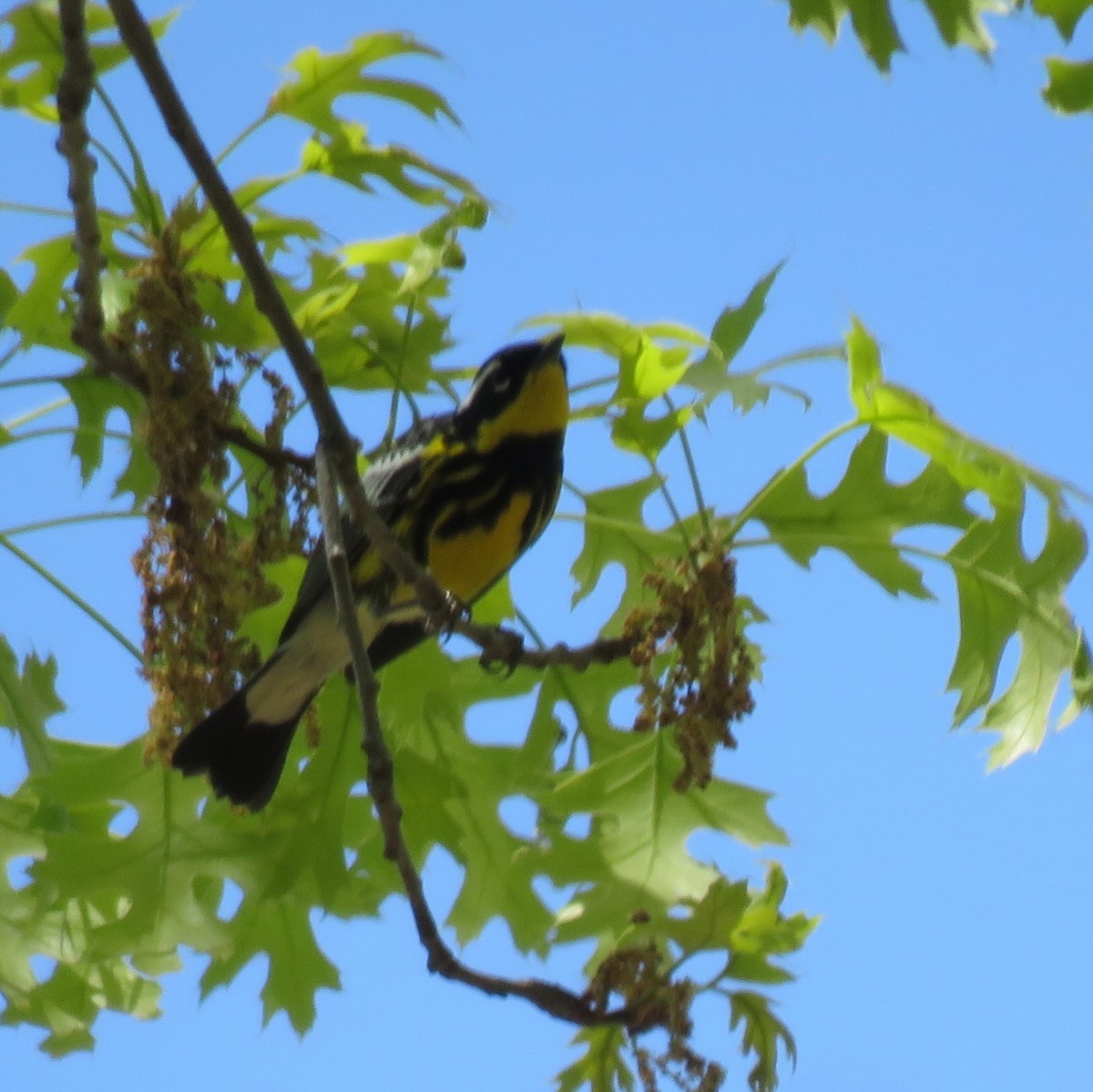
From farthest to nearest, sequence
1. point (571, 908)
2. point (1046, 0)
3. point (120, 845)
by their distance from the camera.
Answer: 1. point (120, 845)
2. point (571, 908)
3. point (1046, 0)

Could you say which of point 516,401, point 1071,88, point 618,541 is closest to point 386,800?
point 618,541

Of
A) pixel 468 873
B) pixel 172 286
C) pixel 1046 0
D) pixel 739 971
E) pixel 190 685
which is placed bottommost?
pixel 739 971

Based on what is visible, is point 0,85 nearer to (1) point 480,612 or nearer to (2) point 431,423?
(2) point 431,423

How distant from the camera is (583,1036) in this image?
269 centimetres

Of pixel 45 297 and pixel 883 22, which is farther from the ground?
pixel 45 297

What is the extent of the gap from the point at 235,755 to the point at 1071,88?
175cm

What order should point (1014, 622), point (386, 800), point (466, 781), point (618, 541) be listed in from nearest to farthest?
point (386, 800), point (1014, 622), point (466, 781), point (618, 541)

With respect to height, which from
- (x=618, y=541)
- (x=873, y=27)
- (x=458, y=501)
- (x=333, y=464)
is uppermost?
(x=458, y=501)

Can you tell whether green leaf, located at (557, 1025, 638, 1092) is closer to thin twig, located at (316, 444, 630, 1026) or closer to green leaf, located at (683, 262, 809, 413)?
thin twig, located at (316, 444, 630, 1026)

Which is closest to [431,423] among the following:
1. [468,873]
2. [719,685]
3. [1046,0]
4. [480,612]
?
[480,612]

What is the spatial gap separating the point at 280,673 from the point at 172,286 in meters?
0.80

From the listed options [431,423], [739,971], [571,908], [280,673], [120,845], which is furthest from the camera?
[431,423]

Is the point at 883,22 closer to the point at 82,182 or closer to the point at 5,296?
the point at 82,182

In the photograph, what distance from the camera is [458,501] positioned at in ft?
11.2
